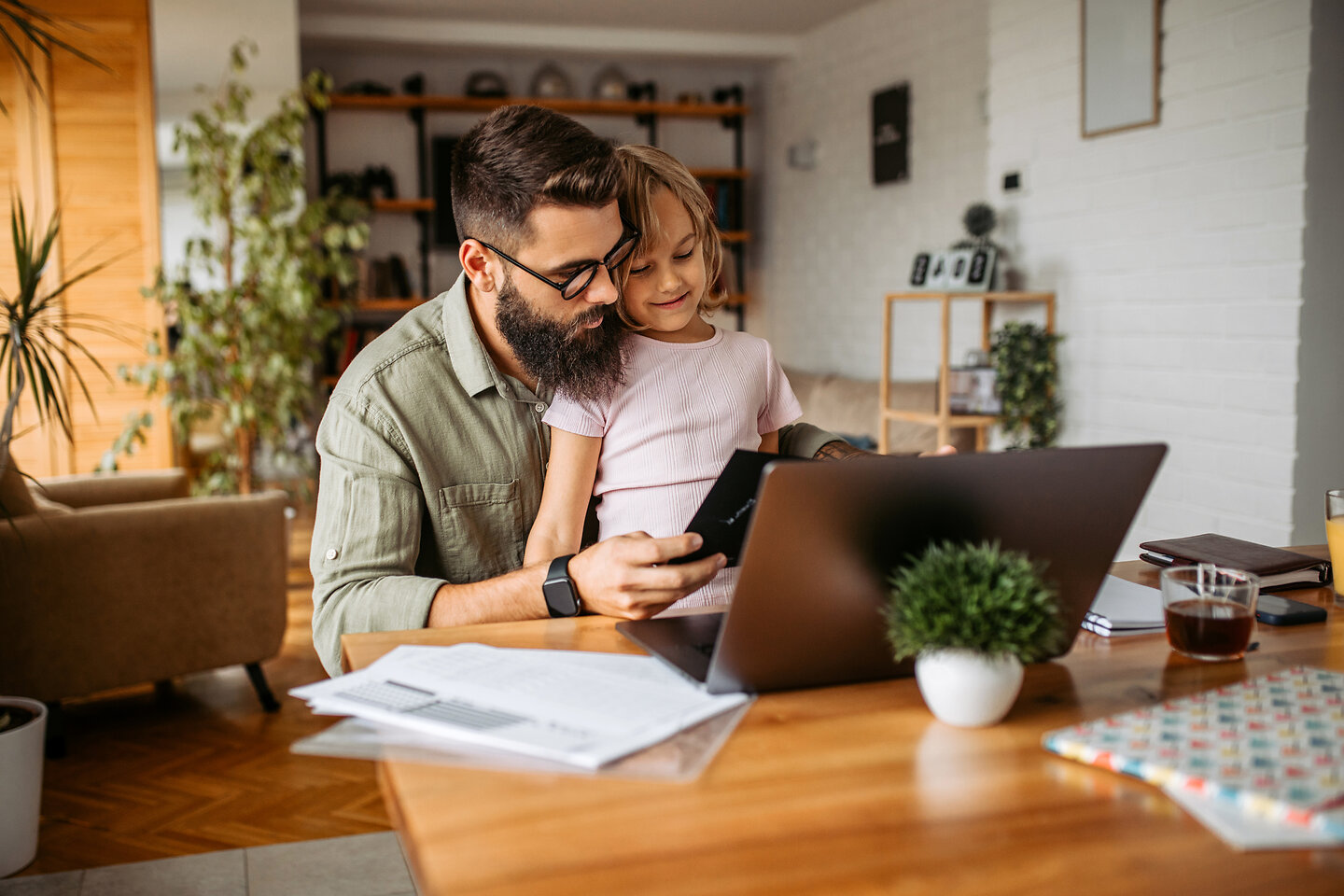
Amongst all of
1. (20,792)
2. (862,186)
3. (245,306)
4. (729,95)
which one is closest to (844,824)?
(20,792)

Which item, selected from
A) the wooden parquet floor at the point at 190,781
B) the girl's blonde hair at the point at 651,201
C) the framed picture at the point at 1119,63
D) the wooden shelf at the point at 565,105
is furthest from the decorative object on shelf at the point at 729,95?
the girl's blonde hair at the point at 651,201

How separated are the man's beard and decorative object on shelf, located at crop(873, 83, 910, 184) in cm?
409

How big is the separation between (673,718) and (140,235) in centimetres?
451

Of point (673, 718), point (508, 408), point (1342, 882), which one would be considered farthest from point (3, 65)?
point (1342, 882)

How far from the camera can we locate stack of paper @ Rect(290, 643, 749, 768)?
0.76m

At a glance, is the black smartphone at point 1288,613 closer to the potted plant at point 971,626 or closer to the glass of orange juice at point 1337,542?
the glass of orange juice at point 1337,542

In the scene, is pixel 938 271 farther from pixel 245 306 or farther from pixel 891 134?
pixel 245 306

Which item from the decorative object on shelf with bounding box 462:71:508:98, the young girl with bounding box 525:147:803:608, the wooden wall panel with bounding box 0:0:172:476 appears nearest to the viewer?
the young girl with bounding box 525:147:803:608

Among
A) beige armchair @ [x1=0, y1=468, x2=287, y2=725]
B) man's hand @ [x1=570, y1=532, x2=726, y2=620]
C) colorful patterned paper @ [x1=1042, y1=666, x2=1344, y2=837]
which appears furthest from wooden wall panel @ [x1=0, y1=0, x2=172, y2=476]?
colorful patterned paper @ [x1=1042, y1=666, x2=1344, y2=837]

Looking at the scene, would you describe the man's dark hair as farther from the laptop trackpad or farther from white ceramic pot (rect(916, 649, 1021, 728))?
white ceramic pot (rect(916, 649, 1021, 728))

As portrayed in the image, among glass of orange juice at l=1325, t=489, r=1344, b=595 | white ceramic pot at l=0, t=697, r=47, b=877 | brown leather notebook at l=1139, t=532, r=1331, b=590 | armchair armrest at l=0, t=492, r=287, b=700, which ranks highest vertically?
glass of orange juice at l=1325, t=489, r=1344, b=595

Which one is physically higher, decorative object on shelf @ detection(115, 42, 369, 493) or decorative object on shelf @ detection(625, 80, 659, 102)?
decorative object on shelf @ detection(625, 80, 659, 102)

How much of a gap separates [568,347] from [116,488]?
2.60 metres

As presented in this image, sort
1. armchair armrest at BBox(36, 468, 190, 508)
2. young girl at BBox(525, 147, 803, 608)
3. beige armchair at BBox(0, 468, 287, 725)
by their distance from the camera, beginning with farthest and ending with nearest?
1. armchair armrest at BBox(36, 468, 190, 508)
2. beige armchair at BBox(0, 468, 287, 725)
3. young girl at BBox(525, 147, 803, 608)
